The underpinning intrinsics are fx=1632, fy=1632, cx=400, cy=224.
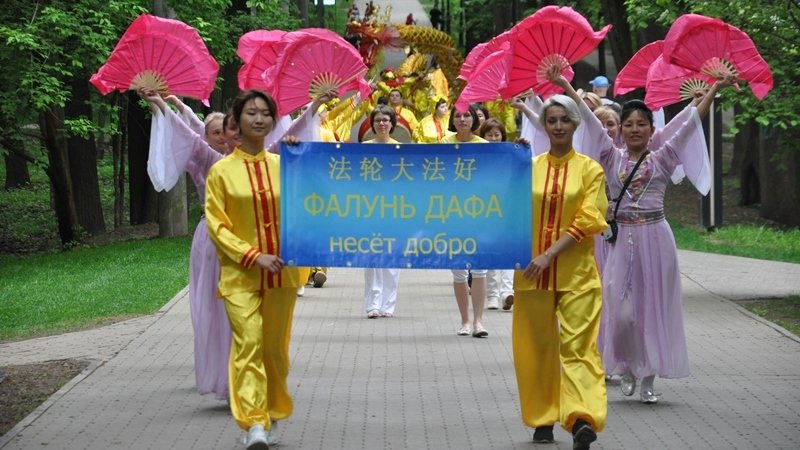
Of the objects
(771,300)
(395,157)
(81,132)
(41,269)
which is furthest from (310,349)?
(81,132)

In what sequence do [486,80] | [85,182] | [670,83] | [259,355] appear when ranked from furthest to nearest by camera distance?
[85,182] < [486,80] < [670,83] < [259,355]

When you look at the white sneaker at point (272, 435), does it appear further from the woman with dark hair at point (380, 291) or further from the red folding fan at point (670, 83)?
the woman with dark hair at point (380, 291)

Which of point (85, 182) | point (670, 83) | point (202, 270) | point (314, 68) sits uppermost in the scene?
point (314, 68)

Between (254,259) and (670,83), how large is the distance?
3.54 m

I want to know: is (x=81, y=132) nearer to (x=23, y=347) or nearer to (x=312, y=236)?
(x=23, y=347)

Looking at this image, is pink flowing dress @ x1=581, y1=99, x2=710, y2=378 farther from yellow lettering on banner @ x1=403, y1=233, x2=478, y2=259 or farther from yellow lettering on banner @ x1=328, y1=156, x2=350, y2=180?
yellow lettering on banner @ x1=328, y1=156, x2=350, y2=180

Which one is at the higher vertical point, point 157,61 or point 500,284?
point 157,61

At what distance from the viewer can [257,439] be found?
8117mm

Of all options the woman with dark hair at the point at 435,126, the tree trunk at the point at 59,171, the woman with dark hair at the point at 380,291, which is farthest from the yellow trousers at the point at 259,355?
the tree trunk at the point at 59,171

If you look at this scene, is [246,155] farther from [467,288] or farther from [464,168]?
[467,288]

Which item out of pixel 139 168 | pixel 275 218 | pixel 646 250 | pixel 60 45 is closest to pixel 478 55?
pixel 646 250

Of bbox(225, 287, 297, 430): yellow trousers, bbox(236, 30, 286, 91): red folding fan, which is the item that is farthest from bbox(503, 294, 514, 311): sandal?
bbox(225, 287, 297, 430): yellow trousers

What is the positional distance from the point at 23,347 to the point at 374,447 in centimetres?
579

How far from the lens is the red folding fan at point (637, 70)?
38.3ft
